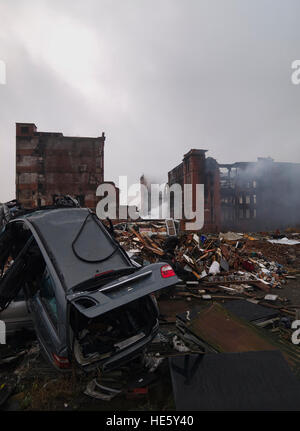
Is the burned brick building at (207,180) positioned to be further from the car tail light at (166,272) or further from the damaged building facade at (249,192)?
the car tail light at (166,272)

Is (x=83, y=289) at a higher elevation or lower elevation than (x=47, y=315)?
higher

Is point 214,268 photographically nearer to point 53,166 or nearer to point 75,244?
point 75,244

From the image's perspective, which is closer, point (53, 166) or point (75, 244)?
point (75, 244)

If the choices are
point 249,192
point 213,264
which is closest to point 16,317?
point 213,264

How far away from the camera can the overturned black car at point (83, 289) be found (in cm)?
246

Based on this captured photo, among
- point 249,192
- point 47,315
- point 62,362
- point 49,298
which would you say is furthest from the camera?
point 249,192

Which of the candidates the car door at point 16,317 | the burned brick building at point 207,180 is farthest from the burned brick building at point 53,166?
the car door at point 16,317

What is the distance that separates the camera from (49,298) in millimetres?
3246

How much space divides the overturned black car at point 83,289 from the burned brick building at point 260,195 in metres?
24.1

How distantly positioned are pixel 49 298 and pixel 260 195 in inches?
1142

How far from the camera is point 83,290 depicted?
2.64 meters

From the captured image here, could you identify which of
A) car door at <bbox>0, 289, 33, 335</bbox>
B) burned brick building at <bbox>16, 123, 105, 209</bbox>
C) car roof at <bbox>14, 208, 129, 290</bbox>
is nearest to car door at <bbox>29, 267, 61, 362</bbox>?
car roof at <bbox>14, 208, 129, 290</bbox>

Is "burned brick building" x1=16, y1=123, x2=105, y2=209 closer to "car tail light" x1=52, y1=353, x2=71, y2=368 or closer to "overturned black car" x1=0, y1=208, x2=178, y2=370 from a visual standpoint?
"overturned black car" x1=0, y1=208, x2=178, y2=370
